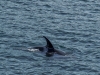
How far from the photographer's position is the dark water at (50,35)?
5150 cm

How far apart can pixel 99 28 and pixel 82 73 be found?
14694 millimetres

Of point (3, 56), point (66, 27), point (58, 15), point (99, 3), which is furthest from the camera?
point (99, 3)

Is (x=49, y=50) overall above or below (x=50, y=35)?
below

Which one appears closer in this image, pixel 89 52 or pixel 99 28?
pixel 89 52

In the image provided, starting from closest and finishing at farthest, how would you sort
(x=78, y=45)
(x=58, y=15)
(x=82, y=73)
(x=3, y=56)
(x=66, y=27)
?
1. (x=82, y=73)
2. (x=3, y=56)
3. (x=78, y=45)
4. (x=66, y=27)
5. (x=58, y=15)

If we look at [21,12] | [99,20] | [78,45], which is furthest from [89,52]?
[21,12]

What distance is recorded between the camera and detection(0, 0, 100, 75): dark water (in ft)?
169

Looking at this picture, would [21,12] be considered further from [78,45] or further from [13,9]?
[78,45]

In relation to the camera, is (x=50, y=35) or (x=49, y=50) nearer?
(x=49, y=50)

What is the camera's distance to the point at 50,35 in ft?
200

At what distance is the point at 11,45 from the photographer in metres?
57.1

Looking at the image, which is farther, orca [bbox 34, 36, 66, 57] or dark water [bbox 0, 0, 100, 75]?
orca [bbox 34, 36, 66, 57]

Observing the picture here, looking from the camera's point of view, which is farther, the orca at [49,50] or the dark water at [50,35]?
the orca at [49,50]

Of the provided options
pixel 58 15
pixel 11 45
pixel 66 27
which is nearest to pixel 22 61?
pixel 11 45
